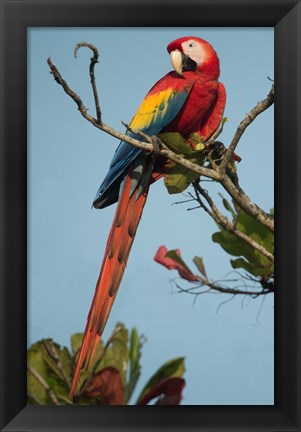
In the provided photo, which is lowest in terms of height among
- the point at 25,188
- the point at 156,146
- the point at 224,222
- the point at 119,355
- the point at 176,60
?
the point at 119,355

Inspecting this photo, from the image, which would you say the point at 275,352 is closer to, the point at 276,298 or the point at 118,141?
the point at 276,298

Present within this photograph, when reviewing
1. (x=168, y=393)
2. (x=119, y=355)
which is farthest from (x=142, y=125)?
(x=168, y=393)

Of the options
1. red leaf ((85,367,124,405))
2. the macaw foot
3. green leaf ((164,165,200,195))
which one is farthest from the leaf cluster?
red leaf ((85,367,124,405))

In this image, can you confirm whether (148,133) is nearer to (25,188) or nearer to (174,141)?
(174,141)

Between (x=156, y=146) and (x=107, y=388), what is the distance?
71cm

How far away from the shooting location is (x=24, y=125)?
64.2 inches

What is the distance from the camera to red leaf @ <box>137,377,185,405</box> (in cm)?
158

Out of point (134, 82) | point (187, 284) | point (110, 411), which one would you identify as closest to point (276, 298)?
point (187, 284)

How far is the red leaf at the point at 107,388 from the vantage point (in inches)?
62.8

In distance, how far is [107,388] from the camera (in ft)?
5.25

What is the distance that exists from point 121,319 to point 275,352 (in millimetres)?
456

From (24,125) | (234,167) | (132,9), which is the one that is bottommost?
(234,167)

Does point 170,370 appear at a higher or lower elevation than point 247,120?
lower

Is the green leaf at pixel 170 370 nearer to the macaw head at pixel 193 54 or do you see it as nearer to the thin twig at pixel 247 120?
the thin twig at pixel 247 120
